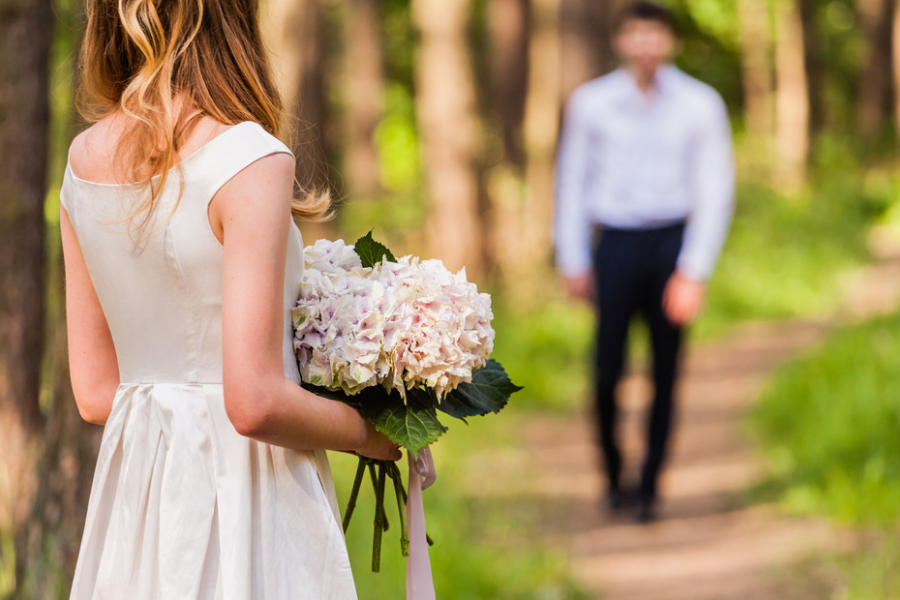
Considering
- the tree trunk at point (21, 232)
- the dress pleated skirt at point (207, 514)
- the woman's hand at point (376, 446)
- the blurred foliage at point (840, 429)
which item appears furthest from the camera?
the blurred foliage at point (840, 429)

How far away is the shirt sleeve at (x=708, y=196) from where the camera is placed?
5.22 m

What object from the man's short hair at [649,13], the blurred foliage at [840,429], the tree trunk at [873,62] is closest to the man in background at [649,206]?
the man's short hair at [649,13]

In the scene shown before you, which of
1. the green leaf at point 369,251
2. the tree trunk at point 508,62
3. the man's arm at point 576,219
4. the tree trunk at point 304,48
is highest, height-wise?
the tree trunk at point 508,62

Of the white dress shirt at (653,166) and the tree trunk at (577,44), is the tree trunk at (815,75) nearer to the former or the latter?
the tree trunk at (577,44)

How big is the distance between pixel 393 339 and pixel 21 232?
241 cm

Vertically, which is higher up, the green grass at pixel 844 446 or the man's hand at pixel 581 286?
the man's hand at pixel 581 286

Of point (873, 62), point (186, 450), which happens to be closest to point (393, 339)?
point (186, 450)

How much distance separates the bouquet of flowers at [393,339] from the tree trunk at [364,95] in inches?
761

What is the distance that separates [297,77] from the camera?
895 centimetres

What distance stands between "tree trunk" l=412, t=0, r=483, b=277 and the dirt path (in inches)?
123

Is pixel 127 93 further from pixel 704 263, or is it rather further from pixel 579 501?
pixel 579 501

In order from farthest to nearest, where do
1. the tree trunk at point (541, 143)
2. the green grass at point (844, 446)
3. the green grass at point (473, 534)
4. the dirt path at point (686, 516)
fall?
the tree trunk at point (541, 143)
the dirt path at point (686, 516)
the green grass at point (844, 446)
the green grass at point (473, 534)

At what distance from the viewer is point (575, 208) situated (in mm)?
5578

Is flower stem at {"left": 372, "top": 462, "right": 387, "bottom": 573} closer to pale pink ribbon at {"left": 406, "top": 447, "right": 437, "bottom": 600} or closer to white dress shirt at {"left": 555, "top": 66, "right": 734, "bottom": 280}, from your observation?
pale pink ribbon at {"left": 406, "top": 447, "right": 437, "bottom": 600}
